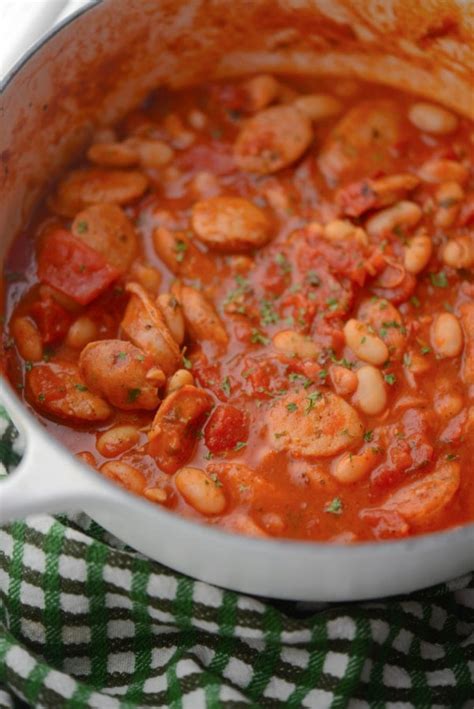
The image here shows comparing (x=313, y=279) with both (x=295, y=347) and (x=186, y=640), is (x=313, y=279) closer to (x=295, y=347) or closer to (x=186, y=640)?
(x=295, y=347)

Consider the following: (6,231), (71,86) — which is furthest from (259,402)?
(71,86)

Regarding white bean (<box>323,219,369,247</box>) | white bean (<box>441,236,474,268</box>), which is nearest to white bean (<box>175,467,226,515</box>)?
white bean (<box>323,219,369,247</box>)

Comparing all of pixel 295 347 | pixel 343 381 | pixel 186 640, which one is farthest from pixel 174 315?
pixel 186 640

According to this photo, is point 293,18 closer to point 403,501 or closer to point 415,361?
point 415,361

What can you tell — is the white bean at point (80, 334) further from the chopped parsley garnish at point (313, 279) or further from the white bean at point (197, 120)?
the white bean at point (197, 120)

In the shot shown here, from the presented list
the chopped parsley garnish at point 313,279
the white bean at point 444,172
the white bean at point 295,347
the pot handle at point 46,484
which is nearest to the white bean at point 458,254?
the white bean at point 444,172

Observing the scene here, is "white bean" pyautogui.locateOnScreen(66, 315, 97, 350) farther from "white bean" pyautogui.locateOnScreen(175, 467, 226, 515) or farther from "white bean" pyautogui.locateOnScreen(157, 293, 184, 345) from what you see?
"white bean" pyautogui.locateOnScreen(175, 467, 226, 515)
